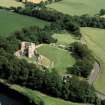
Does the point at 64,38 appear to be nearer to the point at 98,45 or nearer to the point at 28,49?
the point at 98,45

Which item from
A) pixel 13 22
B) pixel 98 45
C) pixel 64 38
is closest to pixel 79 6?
pixel 13 22

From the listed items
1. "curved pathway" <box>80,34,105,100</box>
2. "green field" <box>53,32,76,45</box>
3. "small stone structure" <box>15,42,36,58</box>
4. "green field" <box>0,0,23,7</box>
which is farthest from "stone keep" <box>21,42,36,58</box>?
"green field" <box>0,0,23,7</box>

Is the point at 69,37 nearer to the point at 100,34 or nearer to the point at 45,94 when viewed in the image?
the point at 100,34

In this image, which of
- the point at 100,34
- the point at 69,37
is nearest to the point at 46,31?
the point at 69,37

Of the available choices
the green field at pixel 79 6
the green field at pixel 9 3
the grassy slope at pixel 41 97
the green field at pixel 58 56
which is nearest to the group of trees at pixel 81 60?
the green field at pixel 58 56

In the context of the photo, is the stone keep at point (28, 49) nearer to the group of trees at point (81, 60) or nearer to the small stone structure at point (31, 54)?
the small stone structure at point (31, 54)
